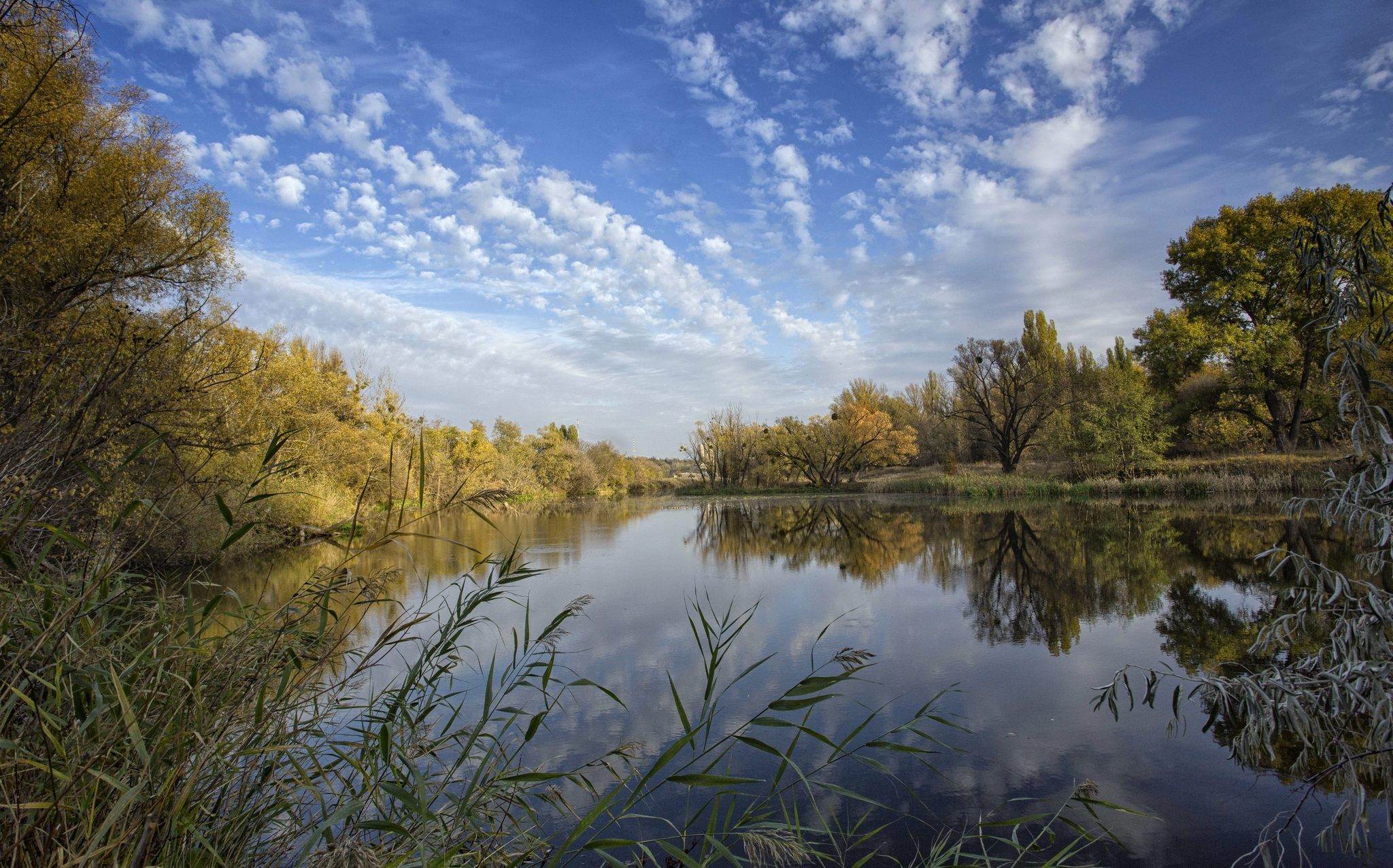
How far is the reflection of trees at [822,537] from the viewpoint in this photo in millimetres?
12156

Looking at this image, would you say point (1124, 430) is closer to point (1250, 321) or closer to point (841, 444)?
point (1250, 321)

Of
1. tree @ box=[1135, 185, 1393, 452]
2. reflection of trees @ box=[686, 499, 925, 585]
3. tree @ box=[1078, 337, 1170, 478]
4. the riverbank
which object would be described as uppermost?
tree @ box=[1135, 185, 1393, 452]

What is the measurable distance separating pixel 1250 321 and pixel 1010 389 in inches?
396

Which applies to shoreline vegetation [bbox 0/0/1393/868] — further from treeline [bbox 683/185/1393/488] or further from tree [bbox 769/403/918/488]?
tree [bbox 769/403/918/488]

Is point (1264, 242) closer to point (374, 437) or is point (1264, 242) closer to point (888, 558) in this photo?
point (888, 558)

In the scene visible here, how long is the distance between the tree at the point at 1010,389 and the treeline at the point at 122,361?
2822 cm

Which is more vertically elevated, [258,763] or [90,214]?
[90,214]

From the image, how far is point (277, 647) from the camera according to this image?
2189mm

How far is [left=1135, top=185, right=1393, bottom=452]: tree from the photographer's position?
74.2ft

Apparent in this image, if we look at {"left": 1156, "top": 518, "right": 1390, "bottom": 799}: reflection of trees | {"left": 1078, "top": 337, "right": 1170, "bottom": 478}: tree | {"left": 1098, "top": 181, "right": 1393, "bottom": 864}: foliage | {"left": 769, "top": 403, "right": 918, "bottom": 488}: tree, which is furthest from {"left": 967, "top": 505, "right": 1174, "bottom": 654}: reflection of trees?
{"left": 769, "top": 403, "right": 918, "bottom": 488}: tree

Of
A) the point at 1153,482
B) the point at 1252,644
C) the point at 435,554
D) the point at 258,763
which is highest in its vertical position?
the point at 258,763

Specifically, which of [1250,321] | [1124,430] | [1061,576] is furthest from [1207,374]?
[1061,576]

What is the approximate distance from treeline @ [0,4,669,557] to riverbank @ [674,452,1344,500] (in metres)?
18.3

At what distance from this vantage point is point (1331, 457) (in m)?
19.6
